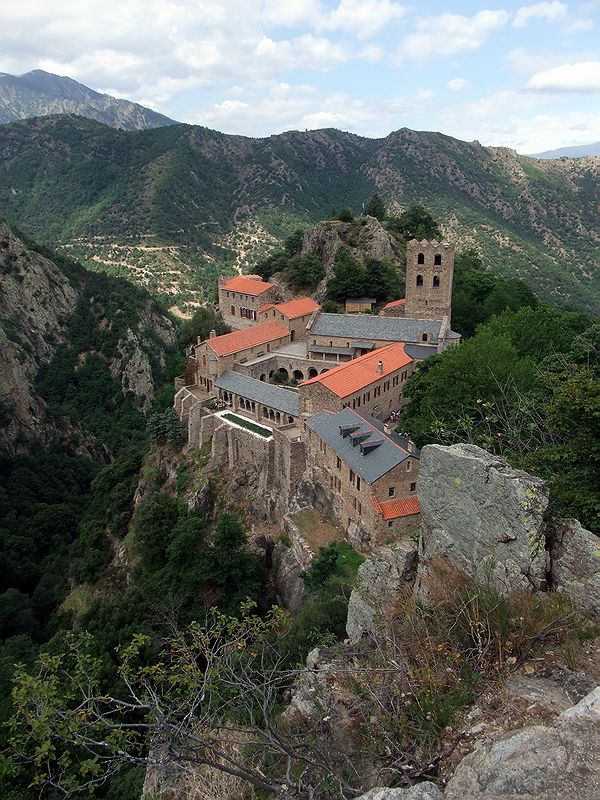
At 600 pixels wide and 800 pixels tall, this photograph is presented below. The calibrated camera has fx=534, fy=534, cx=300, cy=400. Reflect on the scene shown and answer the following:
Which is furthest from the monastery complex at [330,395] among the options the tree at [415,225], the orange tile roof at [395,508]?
the tree at [415,225]

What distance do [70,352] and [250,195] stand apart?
9594cm

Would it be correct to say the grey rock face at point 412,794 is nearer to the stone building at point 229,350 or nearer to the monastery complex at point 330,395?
the monastery complex at point 330,395

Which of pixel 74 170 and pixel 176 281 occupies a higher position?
pixel 74 170

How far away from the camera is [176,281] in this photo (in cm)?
12262

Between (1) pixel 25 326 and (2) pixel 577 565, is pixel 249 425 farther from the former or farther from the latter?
(1) pixel 25 326

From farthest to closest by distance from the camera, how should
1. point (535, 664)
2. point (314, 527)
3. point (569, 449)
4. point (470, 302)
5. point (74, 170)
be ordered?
point (74, 170) < point (470, 302) < point (314, 527) < point (569, 449) < point (535, 664)

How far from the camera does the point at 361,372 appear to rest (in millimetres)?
34938

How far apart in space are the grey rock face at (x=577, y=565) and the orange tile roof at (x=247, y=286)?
46.0 meters

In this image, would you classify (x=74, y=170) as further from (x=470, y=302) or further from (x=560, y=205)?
(x=470, y=302)

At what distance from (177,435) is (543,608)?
35.0 m

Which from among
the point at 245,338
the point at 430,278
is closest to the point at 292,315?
the point at 245,338

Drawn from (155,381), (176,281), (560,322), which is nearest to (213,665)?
(560,322)

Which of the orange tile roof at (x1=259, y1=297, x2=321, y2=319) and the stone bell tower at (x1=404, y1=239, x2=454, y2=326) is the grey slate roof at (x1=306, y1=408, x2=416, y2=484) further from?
the orange tile roof at (x1=259, y1=297, x2=321, y2=319)

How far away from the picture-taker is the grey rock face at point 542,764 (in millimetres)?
6016
